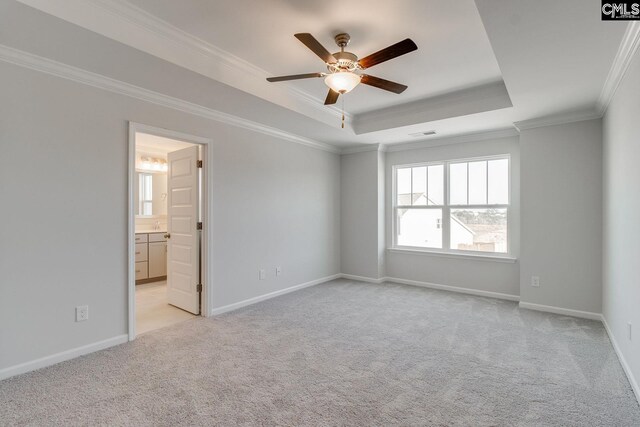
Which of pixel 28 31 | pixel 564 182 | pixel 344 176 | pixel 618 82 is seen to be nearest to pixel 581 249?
pixel 564 182

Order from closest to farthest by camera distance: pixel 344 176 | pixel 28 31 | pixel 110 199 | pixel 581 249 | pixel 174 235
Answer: pixel 28 31, pixel 110 199, pixel 581 249, pixel 174 235, pixel 344 176

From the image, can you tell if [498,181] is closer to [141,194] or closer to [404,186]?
[404,186]

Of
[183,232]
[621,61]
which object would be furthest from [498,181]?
[183,232]

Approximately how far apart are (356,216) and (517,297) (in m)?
2.81

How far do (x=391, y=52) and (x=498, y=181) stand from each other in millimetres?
3520

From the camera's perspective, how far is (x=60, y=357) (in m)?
2.70

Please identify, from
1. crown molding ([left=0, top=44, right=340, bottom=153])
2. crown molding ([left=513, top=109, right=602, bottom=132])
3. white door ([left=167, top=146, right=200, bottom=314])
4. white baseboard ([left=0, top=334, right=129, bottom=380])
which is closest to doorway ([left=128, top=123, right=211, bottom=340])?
white door ([left=167, top=146, right=200, bottom=314])

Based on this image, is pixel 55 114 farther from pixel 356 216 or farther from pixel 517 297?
pixel 517 297

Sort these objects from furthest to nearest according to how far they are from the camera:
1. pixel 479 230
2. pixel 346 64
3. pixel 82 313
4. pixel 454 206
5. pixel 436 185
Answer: pixel 436 185, pixel 454 206, pixel 479 230, pixel 82 313, pixel 346 64

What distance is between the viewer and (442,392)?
2277 mm

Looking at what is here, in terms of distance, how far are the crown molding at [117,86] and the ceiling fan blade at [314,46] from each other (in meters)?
1.95

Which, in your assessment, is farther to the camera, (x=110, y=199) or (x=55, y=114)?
(x=110, y=199)

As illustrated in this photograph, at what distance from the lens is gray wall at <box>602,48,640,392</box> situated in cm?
229

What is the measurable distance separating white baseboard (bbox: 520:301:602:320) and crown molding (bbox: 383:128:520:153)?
2.39 meters
